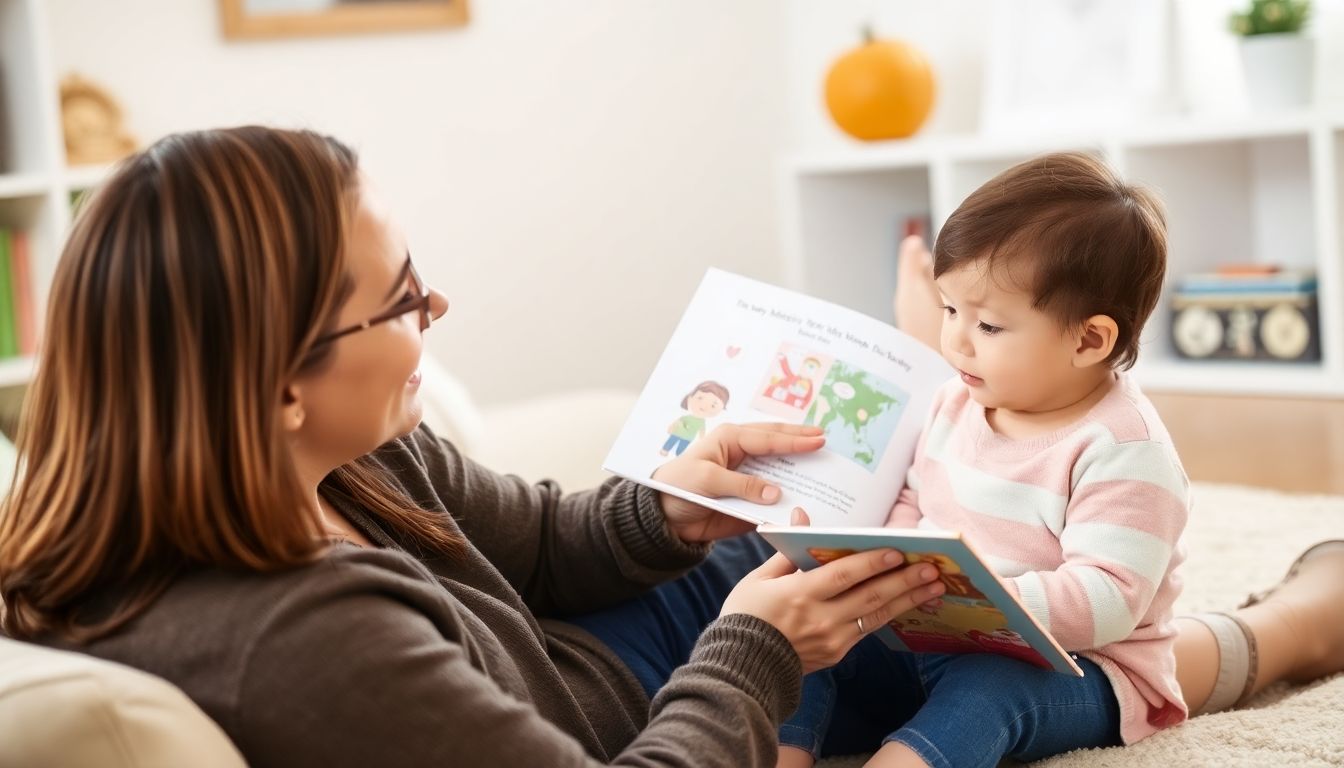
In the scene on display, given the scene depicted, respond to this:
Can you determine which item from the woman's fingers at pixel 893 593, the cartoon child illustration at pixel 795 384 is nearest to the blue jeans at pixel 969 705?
the woman's fingers at pixel 893 593

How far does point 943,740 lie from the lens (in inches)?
40.7

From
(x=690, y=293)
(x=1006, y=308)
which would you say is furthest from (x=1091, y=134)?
(x=1006, y=308)

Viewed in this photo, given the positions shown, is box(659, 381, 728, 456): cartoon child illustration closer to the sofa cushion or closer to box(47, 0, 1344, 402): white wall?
the sofa cushion

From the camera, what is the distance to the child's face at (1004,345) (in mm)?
1120

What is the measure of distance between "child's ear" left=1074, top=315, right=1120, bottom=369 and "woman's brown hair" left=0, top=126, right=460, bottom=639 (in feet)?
1.95

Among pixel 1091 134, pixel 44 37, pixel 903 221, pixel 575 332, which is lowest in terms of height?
pixel 575 332

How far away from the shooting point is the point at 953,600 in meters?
0.99

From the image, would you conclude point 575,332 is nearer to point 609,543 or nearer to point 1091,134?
point 1091,134

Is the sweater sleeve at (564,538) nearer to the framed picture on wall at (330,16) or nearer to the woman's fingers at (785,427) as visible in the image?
the woman's fingers at (785,427)

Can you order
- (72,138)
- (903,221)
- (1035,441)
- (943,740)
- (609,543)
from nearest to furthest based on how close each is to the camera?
(943,740)
(1035,441)
(609,543)
(72,138)
(903,221)

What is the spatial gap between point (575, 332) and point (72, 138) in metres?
1.17

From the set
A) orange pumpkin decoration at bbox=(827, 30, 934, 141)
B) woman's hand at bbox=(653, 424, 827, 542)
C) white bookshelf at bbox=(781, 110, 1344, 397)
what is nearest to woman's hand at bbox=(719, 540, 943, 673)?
woman's hand at bbox=(653, 424, 827, 542)

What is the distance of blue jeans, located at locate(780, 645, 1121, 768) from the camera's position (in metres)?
1.04

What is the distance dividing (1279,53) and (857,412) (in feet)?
5.35
